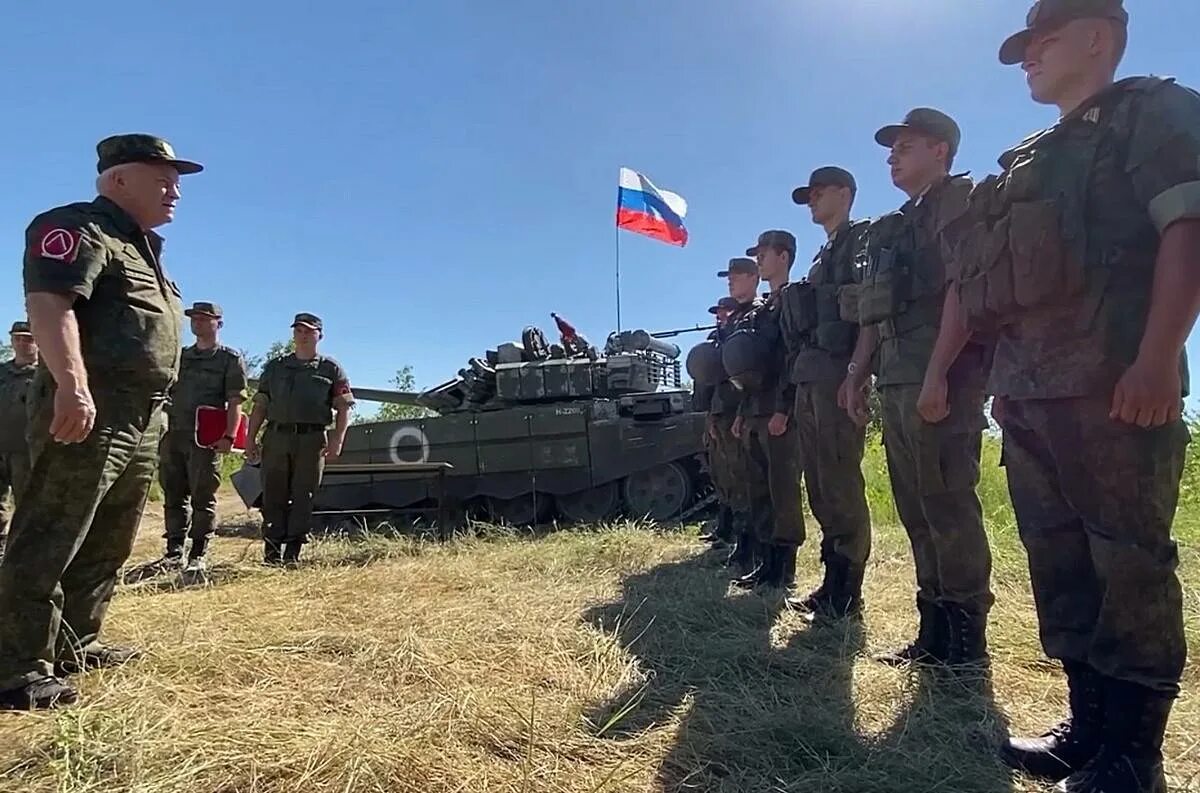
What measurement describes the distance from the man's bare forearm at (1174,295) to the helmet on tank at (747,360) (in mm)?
2966

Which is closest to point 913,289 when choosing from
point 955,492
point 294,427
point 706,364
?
point 955,492

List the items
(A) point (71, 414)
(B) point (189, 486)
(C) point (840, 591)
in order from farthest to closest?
(B) point (189, 486)
(C) point (840, 591)
(A) point (71, 414)

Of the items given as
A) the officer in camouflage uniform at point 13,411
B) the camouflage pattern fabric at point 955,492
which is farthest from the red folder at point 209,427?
the camouflage pattern fabric at point 955,492

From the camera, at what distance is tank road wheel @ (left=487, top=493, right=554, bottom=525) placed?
8.80 meters

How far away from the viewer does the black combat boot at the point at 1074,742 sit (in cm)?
→ 210

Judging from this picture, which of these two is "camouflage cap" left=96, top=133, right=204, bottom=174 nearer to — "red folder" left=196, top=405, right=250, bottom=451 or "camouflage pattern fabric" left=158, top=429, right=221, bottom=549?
"red folder" left=196, top=405, right=250, bottom=451

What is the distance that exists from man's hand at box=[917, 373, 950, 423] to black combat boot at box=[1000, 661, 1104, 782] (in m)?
0.85

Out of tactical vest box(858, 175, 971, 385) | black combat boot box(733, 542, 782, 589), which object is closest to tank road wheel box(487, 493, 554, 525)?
black combat boot box(733, 542, 782, 589)

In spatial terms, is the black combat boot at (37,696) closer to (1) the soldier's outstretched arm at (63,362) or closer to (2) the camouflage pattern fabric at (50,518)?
(2) the camouflage pattern fabric at (50,518)

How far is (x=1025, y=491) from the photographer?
222 cm

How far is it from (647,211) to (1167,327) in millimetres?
8981


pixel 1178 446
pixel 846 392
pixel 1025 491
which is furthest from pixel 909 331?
pixel 1178 446

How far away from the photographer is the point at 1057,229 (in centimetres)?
202

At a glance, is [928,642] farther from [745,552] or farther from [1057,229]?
[745,552]
